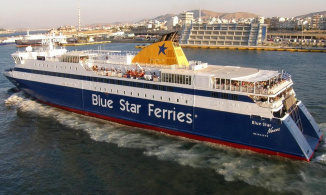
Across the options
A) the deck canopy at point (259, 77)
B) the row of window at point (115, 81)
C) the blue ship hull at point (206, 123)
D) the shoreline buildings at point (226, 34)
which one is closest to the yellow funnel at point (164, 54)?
the row of window at point (115, 81)

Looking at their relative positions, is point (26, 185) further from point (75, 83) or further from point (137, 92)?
point (75, 83)

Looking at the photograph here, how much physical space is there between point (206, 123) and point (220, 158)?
8.36 ft

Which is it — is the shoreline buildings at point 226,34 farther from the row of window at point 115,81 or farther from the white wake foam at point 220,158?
the white wake foam at point 220,158

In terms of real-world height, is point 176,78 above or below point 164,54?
below

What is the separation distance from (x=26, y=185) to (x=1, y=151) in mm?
5128

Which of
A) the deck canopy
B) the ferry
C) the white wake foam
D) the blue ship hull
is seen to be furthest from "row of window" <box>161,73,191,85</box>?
the white wake foam

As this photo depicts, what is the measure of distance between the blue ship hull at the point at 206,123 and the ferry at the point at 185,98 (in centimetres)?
5

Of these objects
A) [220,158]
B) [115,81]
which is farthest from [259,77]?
[115,81]

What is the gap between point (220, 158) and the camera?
684 inches

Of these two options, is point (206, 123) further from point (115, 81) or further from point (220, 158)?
point (115, 81)

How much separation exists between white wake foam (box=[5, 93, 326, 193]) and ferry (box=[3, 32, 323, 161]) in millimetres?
570

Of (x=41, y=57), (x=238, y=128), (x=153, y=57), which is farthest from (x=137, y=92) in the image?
(x=41, y=57)

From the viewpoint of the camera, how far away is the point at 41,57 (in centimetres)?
2802

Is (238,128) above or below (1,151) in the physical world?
above
